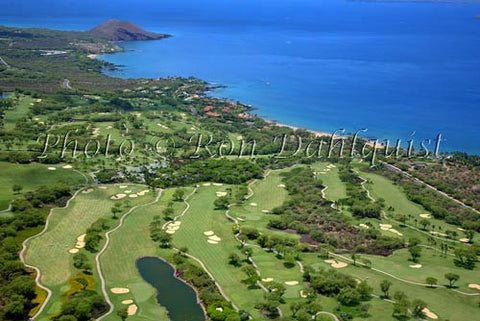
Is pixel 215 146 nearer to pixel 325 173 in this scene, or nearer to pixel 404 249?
pixel 325 173

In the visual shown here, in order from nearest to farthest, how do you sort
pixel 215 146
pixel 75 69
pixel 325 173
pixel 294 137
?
pixel 325 173
pixel 215 146
pixel 294 137
pixel 75 69

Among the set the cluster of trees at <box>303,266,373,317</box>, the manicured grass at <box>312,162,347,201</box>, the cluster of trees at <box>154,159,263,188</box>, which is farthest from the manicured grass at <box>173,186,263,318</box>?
the manicured grass at <box>312,162,347,201</box>

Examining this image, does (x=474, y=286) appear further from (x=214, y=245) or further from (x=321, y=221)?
(x=214, y=245)

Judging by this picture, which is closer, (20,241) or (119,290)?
(119,290)

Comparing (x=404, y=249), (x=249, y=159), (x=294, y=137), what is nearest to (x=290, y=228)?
(x=404, y=249)

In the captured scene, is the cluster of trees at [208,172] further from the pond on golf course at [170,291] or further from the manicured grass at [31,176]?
the pond on golf course at [170,291]

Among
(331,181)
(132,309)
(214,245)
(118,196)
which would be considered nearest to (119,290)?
(132,309)
